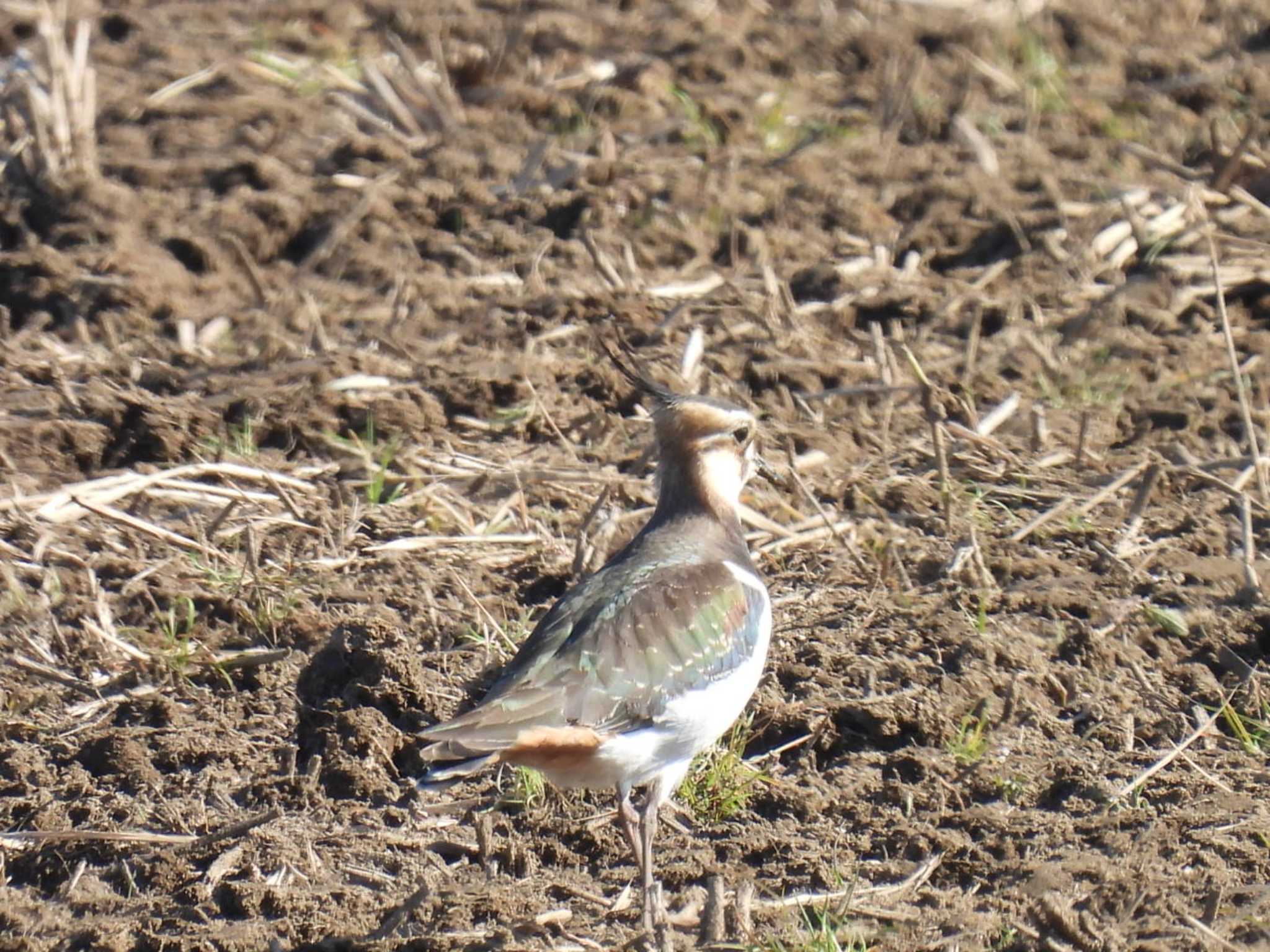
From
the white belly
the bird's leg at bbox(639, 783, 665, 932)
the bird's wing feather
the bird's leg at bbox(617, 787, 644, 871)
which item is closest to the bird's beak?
the bird's wing feather

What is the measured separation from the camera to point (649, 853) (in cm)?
A: 504

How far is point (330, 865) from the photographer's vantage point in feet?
17.1

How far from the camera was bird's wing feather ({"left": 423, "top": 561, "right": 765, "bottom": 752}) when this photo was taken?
494 centimetres

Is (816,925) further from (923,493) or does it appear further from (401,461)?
(401,461)

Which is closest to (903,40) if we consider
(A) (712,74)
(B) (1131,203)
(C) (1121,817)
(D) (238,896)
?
(A) (712,74)

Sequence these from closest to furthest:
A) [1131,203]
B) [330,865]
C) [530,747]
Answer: [530,747] → [330,865] → [1131,203]

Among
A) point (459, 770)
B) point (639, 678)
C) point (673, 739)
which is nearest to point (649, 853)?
point (673, 739)

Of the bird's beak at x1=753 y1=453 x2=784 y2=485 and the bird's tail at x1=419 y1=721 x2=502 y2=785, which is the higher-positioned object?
the bird's tail at x1=419 y1=721 x2=502 y2=785

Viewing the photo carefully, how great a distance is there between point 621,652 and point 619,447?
2124 mm

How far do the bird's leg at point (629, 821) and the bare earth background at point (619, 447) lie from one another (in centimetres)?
17

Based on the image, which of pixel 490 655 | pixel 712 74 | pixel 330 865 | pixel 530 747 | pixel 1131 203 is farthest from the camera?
pixel 712 74

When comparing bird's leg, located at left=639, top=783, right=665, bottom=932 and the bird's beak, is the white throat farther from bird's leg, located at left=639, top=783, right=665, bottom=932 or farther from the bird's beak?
bird's leg, located at left=639, top=783, right=665, bottom=932

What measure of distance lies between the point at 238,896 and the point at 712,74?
6.20m

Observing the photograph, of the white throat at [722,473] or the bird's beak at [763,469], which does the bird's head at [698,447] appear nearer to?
the white throat at [722,473]
